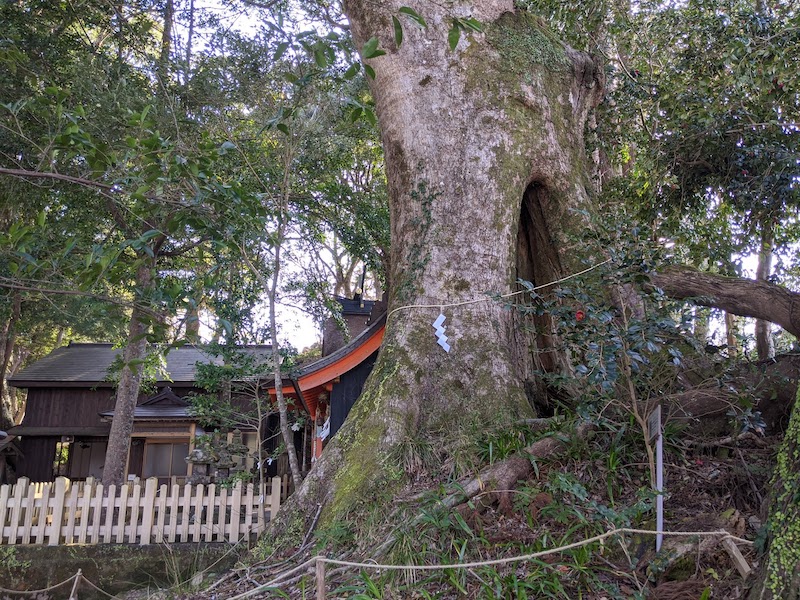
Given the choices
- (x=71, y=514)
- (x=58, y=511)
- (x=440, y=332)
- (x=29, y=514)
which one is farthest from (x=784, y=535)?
(x=29, y=514)

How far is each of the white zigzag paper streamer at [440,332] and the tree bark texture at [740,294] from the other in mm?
2022

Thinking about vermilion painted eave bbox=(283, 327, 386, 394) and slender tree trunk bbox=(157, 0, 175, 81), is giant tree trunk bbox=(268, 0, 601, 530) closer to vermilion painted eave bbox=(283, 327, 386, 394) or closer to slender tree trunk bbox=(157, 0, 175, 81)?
vermilion painted eave bbox=(283, 327, 386, 394)

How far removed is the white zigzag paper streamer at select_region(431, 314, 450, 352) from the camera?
5949 millimetres

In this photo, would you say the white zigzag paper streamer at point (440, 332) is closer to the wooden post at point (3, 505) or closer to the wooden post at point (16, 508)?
the wooden post at point (16, 508)

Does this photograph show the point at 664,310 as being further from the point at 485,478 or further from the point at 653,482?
the point at 485,478

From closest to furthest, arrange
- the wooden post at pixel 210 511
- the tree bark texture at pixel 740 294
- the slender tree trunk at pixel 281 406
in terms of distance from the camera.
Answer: the tree bark texture at pixel 740 294, the slender tree trunk at pixel 281 406, the wooden post at pixel 210 511

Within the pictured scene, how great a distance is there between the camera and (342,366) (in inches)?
364

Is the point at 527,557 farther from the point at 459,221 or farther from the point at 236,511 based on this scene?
the point at 236,511

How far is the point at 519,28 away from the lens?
7750 mm

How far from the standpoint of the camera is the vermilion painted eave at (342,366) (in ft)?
29.7

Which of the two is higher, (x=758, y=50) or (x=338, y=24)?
(x=338, y=24)

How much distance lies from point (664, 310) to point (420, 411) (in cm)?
232

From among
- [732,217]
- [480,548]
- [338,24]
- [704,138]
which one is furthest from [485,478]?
[338,24]

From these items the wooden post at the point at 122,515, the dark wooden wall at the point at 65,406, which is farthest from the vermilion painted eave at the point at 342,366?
the dark wooden wall at the point at 65,406
